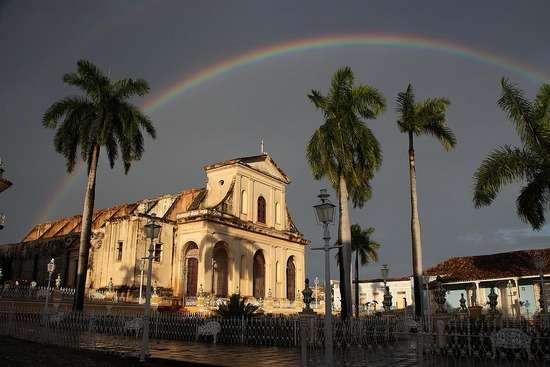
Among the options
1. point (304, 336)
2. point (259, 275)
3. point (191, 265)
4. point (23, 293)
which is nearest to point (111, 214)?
point (191, 265)

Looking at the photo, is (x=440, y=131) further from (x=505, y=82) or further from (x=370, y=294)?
(x=370, y=294)

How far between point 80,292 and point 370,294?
4539 centimetres

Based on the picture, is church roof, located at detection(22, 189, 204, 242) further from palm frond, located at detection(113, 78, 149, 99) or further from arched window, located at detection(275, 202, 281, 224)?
palm frond, located at detection(113, 78, 149, 99)

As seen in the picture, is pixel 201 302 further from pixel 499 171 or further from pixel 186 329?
pixel 499 171

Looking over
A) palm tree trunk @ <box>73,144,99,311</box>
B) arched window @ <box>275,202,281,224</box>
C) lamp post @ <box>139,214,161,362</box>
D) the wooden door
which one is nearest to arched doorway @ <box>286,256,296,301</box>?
arched window @ <box>275,202,281,224</box>

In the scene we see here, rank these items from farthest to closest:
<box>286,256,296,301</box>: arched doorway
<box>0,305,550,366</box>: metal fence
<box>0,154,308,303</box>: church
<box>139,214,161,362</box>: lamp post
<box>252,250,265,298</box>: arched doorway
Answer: <box>286,256,296,301</box>: arched doorway
<box>252,250,265,298</box>: arched doorway
<box>0,154,308,303</box>: church
<box>0,305,550,366</box>: metal fence
<box>139,214,161,362</box>: lamp post

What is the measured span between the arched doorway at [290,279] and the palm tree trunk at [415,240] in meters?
24.8

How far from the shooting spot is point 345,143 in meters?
22.0

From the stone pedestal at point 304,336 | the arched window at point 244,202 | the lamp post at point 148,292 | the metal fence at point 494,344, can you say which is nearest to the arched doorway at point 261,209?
the arched window at point 244,202

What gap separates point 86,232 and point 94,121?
5648 millimetres

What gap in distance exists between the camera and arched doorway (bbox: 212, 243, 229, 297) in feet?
130

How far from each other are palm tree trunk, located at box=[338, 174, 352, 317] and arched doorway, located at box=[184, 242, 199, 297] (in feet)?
62.8

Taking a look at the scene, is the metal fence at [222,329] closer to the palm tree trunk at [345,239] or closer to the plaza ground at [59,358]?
the plaza ground at [59,358]

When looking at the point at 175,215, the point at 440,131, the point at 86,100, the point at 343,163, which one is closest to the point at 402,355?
the point at 343,163
